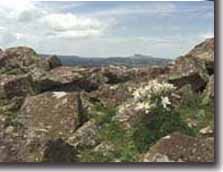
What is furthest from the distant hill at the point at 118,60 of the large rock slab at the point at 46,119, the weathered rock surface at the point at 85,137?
the weathered rock surface at the point at 85,137

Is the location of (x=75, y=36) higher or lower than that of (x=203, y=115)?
higher

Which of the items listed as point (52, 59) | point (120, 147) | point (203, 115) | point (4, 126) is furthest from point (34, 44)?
point (203, 115)

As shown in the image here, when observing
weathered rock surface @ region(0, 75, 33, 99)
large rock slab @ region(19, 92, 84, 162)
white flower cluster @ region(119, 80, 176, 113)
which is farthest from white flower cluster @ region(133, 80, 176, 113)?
weathered rock surface @ region(0, 75, 33, 99)

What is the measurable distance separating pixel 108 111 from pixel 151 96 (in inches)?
7.1

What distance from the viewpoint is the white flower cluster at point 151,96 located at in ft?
9.18

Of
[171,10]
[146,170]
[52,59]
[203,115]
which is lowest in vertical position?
[146,170]

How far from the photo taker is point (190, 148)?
276cm

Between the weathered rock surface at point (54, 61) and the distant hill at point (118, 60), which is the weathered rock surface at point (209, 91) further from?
the weathered rock surface at point (54, 61)

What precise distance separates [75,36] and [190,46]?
0.44 metres

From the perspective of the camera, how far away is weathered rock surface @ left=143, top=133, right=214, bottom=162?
2.76 m

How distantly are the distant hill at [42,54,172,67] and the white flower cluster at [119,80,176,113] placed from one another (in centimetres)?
8

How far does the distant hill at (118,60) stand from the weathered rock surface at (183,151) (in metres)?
0.30

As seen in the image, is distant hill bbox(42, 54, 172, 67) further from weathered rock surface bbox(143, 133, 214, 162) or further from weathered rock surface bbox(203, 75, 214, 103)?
weathered rock surface bbox(143, 133, 214, 162)

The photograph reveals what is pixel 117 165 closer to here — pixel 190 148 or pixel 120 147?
pixel 120 147
